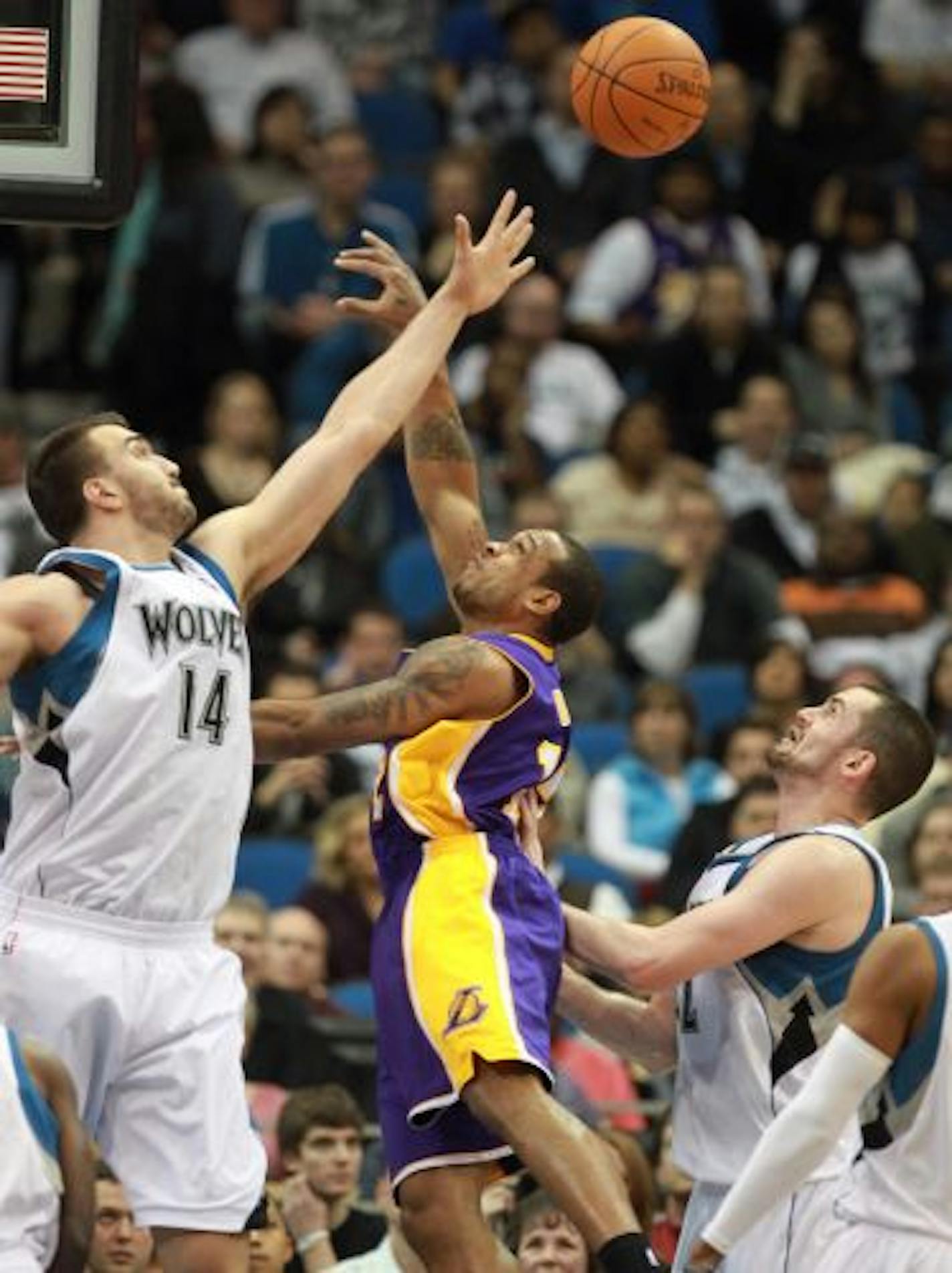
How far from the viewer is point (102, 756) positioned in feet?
25.3

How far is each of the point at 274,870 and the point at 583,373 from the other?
4.31 meters

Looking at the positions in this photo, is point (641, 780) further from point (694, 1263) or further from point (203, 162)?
point (694, 1263)

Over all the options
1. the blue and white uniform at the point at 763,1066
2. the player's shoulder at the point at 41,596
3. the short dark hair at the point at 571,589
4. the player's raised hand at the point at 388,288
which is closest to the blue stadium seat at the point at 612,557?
the player's raised hand at the point at 388,288

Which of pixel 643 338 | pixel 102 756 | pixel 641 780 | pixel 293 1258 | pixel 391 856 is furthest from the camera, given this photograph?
pixel 643 338

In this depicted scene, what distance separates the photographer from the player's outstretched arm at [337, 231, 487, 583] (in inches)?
356

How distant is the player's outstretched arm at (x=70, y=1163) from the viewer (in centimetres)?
680

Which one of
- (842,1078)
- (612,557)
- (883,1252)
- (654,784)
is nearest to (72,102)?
(842,1078)

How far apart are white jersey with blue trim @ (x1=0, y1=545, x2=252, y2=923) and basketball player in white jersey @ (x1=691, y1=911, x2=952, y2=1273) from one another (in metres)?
1.58

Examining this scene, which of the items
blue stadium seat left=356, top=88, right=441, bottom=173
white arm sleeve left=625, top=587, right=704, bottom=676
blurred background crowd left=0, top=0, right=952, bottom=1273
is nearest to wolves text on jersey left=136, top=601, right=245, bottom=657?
blurred background crowd left=0, top=0, right=952, bottom=1273

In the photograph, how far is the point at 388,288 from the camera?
30.1ft

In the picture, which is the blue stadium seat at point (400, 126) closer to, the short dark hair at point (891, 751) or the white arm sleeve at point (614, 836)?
the white arm sleeve at point (614, 836)

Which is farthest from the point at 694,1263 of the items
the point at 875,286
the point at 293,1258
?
the point at 875,286

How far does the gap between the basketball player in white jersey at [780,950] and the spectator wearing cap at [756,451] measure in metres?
7.94

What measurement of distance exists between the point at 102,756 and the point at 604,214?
35.1 feet
